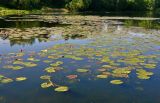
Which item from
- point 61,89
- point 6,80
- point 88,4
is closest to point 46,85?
point 61,89

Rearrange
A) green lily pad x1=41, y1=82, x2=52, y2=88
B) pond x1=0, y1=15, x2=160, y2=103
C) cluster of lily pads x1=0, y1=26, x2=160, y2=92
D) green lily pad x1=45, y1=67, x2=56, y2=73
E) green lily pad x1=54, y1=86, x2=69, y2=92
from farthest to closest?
green lily pad x1=45, y1=67, x2=56, y2=73 → cluster of lily pads x1=0, y1=26, x2=160, y2=92 → green lily pad x1=41, y1=82, x2=52, y2=88 → green lily pad x1=54, y1=86, x2=69, y2=92 → pond x1=0, y1=15, x2=160, y2=103

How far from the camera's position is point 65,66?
11.9 meters

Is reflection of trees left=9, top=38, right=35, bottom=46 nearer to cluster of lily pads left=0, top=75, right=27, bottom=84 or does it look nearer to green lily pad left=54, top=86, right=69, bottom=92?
cluster of lily pads left=0, top=75, right=27, bottom=84

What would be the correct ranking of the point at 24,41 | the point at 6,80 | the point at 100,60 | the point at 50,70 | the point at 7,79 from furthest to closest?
the point at 24,41 → the point at 100,60 → the point at 50,70 → the point at 7,79 → the point at 6,80

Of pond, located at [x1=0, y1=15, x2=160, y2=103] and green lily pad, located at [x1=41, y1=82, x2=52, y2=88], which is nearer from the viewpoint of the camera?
pond, located at [x1=0, y1=15, x2=160, y2=103]

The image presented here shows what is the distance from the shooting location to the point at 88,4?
3108 inches

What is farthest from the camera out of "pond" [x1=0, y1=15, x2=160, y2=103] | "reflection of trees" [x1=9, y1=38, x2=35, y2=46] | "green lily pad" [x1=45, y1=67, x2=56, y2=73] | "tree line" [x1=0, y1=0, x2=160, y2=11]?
"tree line" [x1=0, y1=0, x2=160, y2=11]

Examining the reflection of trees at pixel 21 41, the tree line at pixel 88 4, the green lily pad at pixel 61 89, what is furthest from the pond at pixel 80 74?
the tree line at pixel 88 4

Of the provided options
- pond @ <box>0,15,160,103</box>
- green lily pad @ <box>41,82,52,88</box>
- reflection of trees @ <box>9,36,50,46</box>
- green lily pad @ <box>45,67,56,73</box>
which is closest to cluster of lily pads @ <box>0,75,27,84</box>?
pond @ <box>0,15,160,103</box>

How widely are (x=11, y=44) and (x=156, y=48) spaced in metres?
8.49

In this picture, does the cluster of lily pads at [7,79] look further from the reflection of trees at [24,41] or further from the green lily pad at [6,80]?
the reflection of trees at [24,41]

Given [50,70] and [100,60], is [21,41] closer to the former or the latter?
[100,60]

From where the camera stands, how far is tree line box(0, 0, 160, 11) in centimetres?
6669

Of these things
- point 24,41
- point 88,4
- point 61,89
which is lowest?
point 61,89
